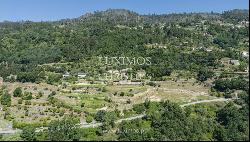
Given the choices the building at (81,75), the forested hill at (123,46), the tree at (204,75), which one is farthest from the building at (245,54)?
the building at (81,75)

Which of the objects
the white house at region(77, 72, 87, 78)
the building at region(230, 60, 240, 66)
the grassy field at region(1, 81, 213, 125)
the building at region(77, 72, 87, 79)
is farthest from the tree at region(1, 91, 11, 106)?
the building at region(230, 60, 240, 66)

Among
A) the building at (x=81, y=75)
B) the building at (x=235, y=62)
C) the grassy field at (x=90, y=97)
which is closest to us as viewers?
the grassy field at (x=90, y=97)

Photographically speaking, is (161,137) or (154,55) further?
(154,55)

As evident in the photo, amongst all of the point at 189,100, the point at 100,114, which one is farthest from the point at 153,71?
the point at 100,114

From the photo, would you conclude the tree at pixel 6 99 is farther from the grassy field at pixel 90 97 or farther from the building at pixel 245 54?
the building at pixel 245 54

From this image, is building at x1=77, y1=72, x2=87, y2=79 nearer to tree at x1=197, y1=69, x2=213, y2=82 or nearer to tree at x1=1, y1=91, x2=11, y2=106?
tree at x1=1, y1=91, x2=11, y2=106

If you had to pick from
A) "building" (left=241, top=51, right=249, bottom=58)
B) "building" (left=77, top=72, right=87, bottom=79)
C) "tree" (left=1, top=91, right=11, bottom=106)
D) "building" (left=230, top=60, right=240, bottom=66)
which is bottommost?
"tree" (left=1, top=91, right=11, bottom=106)

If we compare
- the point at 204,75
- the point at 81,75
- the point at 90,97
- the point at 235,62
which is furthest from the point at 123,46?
the point at 90,97

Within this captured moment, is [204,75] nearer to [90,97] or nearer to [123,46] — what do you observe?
[90,97]

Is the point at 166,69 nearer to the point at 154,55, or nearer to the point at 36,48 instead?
the point at 154,55

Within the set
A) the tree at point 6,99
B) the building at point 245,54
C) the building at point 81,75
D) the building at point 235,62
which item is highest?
the building at point 245,54

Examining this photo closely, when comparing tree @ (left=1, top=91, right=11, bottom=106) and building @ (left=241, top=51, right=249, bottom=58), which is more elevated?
building @ (left=241, top=51, right=249, bottom=58)
